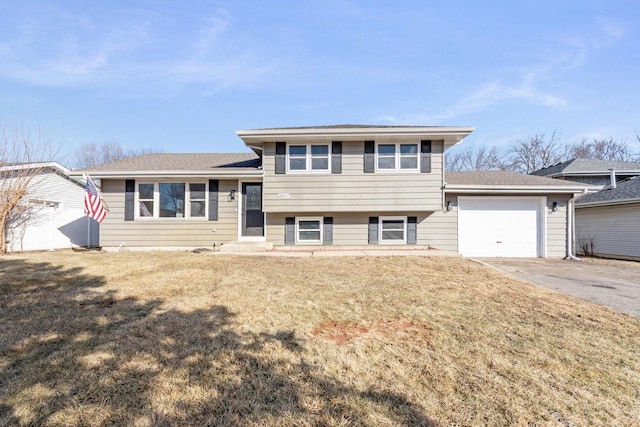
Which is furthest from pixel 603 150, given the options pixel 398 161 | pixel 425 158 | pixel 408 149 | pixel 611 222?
pixel 398 161

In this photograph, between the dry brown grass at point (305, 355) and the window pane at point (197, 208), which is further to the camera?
the window pane at point (197, 208)

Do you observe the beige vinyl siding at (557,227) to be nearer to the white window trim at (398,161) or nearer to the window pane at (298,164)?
the white window trim at (398,161)

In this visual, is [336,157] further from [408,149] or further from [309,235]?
[309,235]

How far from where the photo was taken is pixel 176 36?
10391 millimetres

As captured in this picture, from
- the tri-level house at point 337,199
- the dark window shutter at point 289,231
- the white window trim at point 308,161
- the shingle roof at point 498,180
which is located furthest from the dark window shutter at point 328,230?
the shingle roof at point 498,180

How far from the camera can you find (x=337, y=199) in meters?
9.55

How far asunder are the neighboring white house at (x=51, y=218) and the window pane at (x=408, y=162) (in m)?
12.0

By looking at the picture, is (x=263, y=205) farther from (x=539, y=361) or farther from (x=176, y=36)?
(x=539, y=361)

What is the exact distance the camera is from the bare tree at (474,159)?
30641 millimetres

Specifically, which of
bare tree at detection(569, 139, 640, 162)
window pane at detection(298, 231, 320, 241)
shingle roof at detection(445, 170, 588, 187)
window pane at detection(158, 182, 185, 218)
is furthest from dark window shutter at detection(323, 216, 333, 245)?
bare tree at detection(569, 139, 640, 162)

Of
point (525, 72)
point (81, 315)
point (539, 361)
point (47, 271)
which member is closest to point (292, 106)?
point (525, 72)

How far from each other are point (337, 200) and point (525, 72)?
34.4ft

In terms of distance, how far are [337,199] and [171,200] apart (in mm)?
5741

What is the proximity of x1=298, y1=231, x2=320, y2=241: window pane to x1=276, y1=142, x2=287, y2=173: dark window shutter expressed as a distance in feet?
7.25
